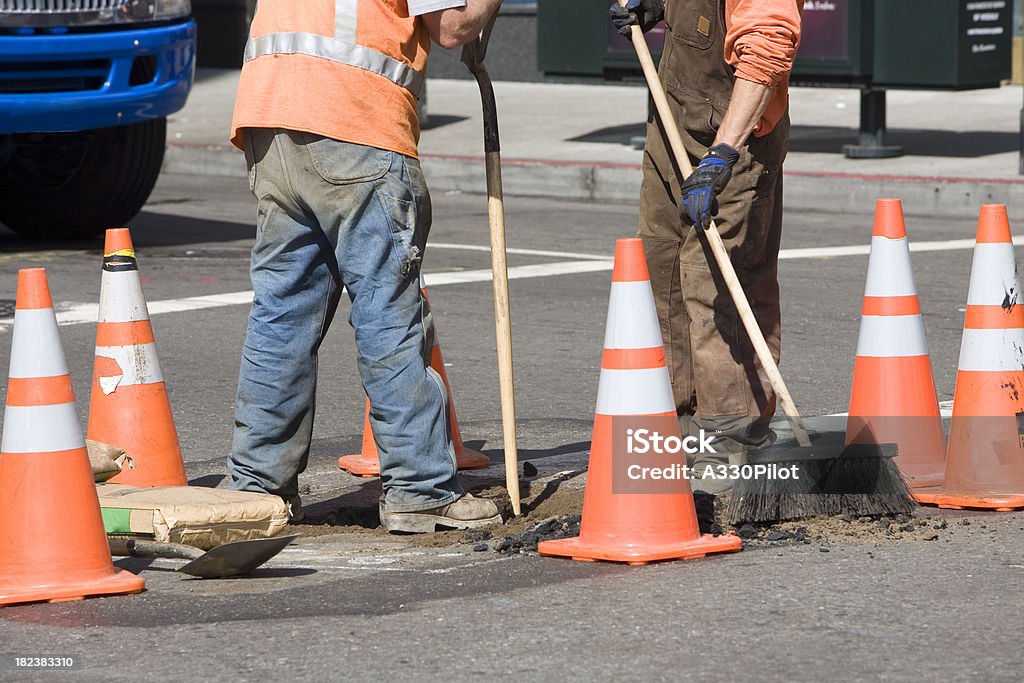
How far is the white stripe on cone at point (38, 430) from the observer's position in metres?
4.22

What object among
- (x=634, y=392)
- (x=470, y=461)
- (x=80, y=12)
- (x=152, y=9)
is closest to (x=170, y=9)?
(x=152, y=9)

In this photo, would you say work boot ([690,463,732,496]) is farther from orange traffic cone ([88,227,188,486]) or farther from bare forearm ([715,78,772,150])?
orange traffic cone ([88,227,188,486])

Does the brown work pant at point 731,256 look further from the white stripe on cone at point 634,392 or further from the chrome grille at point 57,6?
the chrome grille at point 57,6

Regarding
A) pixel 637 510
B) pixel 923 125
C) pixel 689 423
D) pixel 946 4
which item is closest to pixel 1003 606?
pixel 637 510

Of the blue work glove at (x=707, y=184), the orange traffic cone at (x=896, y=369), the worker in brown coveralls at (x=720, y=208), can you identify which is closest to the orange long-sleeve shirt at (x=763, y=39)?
the worker in brown coveralls at (x=720, y=208)

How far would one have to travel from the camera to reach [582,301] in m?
8.86

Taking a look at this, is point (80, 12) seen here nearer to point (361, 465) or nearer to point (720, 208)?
point (361, 465)

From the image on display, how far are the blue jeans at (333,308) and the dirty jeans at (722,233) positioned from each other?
89cm

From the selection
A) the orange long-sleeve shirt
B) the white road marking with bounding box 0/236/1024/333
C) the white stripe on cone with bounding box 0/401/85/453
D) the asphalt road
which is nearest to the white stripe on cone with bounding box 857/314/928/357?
the asphalt road

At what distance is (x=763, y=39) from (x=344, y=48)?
1.15 meters

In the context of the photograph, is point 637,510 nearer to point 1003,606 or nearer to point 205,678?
point 1003,606

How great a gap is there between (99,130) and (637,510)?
22.1 feet

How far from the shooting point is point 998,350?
5102mm

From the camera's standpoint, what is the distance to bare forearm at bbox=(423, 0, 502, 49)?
4648 millimetres
